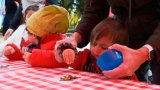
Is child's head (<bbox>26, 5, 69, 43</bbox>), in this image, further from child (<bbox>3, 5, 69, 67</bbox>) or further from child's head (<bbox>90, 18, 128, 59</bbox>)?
child's head (<bbox>90, 18, 128, 59</bbox>)

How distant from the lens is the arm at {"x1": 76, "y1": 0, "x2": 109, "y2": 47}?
1.30 meters

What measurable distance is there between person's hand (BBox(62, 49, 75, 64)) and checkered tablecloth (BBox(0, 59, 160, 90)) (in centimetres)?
4

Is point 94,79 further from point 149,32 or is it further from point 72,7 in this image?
point 72,7

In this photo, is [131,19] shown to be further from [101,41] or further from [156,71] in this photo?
[156,71]

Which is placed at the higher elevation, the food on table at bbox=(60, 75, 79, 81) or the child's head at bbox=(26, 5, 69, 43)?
the child's head at bbox=(26, 5, 69, 43)

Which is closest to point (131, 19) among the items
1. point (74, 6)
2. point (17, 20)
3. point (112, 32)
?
point (112, 32)

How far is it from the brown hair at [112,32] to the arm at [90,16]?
100 mm

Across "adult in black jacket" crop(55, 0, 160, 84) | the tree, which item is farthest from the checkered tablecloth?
the tree

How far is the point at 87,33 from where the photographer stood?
4.30 ft

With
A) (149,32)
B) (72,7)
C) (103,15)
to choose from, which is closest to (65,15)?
(103,15)

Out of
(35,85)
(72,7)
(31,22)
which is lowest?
(35,85)

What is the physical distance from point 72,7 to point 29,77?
3137 millimetres

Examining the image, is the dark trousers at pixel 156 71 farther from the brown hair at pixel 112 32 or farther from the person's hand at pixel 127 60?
the person's hand at pixel 127 60

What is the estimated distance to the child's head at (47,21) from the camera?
4.98 feet
